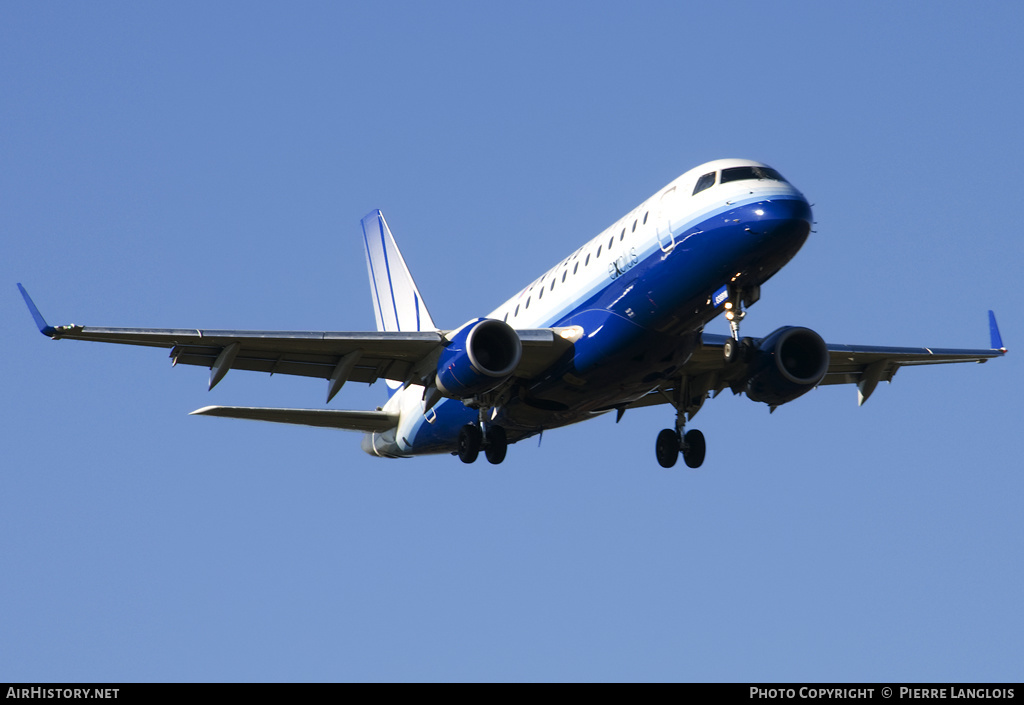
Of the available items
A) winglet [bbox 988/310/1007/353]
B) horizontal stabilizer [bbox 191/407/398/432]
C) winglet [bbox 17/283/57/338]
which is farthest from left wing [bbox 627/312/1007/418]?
winglet [bbox 17/283/57/338]

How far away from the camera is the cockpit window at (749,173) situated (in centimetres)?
2967

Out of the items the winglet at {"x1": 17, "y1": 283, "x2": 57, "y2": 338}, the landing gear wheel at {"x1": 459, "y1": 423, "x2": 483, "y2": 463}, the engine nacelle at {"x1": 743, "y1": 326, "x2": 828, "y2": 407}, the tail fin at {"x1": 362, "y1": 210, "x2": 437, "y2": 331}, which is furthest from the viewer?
the tail fin at {"x1": 362, "y1": 210, "x2": 437, "y2": 331}

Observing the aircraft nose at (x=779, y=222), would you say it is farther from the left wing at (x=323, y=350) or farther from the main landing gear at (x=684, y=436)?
the main landing gear at (x=684, y=436)

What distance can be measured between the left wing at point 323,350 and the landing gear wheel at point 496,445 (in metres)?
2.02

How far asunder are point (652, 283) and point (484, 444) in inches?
269

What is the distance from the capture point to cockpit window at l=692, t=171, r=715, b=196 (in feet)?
98.6

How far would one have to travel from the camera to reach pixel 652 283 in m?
30.3

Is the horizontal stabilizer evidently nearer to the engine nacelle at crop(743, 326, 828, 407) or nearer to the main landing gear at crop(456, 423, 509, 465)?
the main landing gear at crop(456, 423, 509, 465)

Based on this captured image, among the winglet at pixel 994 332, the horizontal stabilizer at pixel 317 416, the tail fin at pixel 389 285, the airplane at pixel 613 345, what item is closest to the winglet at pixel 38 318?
the airplane at pixel 613 345

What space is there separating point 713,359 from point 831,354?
4.62 metres

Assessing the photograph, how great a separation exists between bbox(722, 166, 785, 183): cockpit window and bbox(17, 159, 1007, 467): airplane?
1.4 inches

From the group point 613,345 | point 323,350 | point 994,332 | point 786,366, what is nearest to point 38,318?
point 323,350

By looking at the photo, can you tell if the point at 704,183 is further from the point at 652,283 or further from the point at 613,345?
the point at 613,345

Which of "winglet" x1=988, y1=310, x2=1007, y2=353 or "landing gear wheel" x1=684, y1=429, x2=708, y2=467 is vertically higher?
"winglet" x1=988, y1=310, x2=1007, y2=353
